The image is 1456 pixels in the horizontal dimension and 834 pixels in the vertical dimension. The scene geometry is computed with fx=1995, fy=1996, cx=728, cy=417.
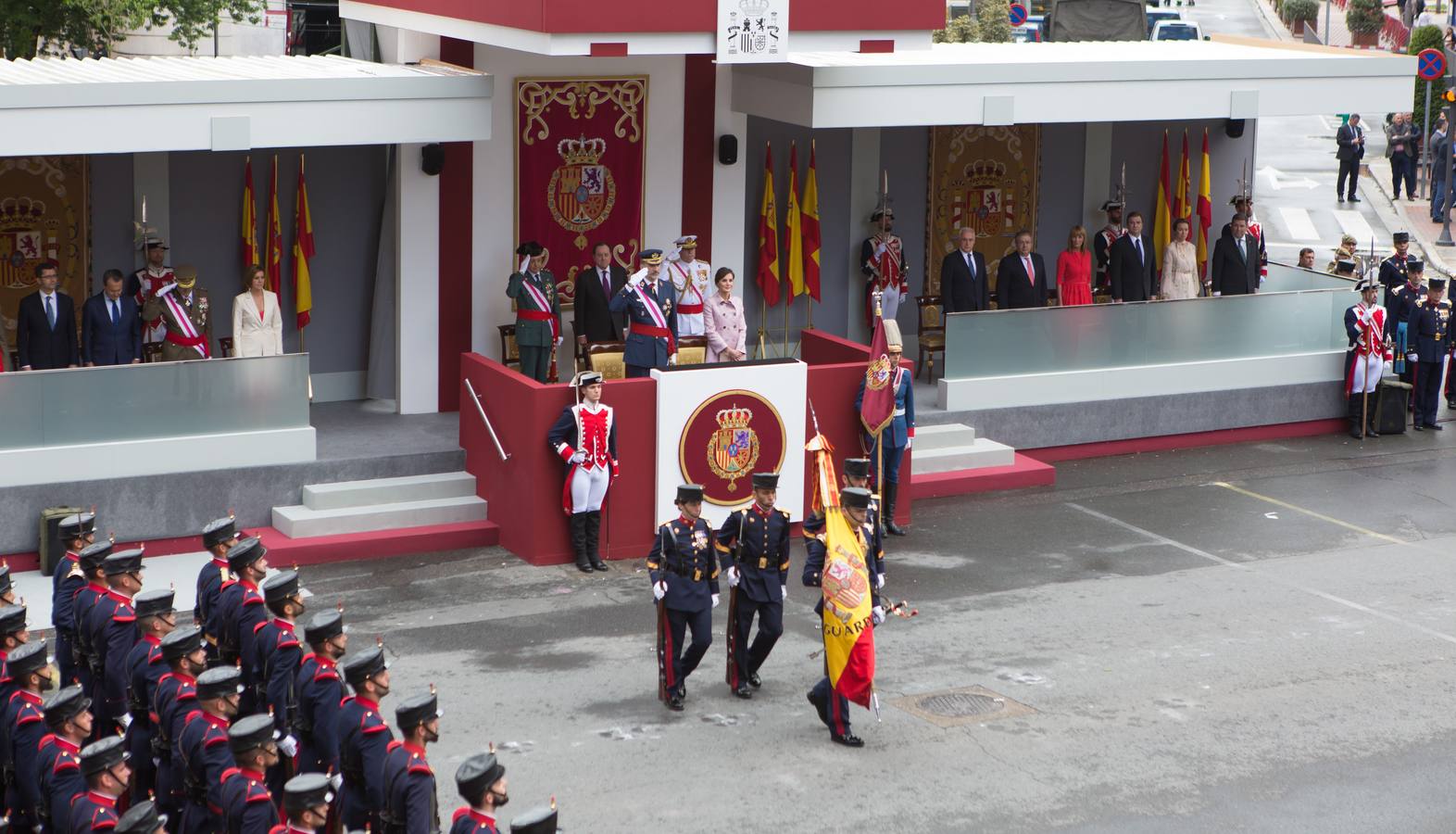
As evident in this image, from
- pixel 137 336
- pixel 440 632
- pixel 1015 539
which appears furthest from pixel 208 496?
pixel 1015 539

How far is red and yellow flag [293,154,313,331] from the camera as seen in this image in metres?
17.4

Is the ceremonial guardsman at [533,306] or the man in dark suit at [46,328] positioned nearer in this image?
the man in dark suit at [46,328]

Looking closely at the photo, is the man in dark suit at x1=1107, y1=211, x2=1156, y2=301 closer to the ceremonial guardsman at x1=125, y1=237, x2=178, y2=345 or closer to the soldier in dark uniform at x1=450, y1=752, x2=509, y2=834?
the ceremonial guardsman at x1=125, y1=237, x2=178, y2=345

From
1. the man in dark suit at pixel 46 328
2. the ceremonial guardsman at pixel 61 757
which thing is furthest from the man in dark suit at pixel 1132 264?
the ceremonial guardsman at pixel 61 757

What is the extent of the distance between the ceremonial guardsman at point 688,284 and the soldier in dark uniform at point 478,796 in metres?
9.58

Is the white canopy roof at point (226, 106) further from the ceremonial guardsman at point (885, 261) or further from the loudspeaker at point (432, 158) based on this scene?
the ceremonial guardsman at point (885, 261)

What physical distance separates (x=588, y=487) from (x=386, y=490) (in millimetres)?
1905

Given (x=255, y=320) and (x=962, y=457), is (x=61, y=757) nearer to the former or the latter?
(x=255, y=320)

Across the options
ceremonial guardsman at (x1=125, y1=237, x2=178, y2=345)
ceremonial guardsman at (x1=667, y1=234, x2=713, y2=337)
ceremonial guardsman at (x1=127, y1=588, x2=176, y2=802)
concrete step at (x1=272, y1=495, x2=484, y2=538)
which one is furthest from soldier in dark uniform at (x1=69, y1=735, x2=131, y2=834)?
ceremonial guardsman at (x1=667, y1=234, x2=713, y2=337)

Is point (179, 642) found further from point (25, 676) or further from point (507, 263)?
point (507, 263)

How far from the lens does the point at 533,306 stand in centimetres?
1722

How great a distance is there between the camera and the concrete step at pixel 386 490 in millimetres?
15891

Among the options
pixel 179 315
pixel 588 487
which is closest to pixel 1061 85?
pixel 588 487

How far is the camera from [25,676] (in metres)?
9.59
